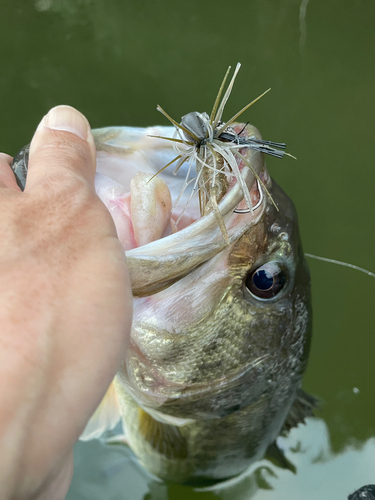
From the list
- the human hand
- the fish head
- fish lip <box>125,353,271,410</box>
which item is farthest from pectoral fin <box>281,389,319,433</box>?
the human hand

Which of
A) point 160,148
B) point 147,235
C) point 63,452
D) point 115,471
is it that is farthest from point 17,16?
point 63,452

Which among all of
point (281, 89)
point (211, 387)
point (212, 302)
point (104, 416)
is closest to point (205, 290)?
point (212, 302)

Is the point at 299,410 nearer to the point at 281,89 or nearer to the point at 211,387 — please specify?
the point at 211,387

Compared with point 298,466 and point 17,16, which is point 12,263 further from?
point 17,16

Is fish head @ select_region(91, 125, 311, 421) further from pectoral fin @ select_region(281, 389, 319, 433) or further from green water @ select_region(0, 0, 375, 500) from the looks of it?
green water @ select_region(0, 0, 375, 500)

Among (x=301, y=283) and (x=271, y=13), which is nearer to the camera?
(x=301, y=283)

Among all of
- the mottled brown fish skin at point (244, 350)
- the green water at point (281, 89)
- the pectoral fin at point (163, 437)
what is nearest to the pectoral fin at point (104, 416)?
the pectoral fin at point (163, 437)
